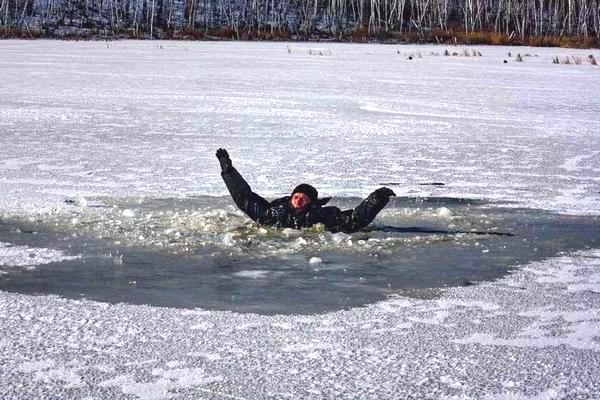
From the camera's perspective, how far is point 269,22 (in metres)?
65.6

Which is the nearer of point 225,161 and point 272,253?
point 272,253

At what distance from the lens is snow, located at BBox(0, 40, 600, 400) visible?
3.79 m

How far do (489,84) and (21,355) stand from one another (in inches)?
742

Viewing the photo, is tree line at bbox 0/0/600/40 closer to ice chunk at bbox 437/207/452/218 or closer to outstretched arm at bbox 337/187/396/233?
ice chunk at bbox 437/207/452/218

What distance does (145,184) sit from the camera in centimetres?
874

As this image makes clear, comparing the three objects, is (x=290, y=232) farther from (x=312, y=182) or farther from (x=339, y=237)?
(x=312, y=182)

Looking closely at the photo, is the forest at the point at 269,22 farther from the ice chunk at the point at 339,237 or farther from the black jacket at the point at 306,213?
the ice chunk at the point at 339,237

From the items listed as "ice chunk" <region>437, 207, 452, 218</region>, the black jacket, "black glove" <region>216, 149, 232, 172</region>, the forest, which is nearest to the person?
the black jacket

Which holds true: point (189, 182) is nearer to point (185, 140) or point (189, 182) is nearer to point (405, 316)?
point (185, 140)

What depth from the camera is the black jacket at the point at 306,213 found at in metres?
6.58

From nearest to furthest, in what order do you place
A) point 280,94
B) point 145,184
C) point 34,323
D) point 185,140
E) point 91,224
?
point 34,323
point 91,224
point 145,184
point 185,140
point 280,94

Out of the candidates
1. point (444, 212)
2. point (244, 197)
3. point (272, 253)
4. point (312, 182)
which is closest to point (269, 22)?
point (312, 182)

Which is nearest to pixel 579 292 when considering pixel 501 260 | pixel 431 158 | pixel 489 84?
pixel 501 260

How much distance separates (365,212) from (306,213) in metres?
0.39
